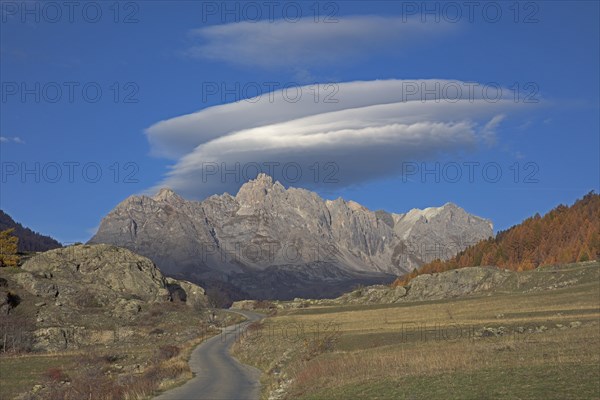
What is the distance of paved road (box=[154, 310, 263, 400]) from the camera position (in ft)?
110

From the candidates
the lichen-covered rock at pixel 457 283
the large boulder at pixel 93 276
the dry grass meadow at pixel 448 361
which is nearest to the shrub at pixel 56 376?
the dry grass meadow at pixel 448 361

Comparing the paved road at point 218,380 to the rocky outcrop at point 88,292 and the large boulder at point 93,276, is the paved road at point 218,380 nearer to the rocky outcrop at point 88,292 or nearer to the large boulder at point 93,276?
the rocky outcrop at point 88,292

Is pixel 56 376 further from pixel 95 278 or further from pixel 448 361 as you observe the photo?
pixel 95 278

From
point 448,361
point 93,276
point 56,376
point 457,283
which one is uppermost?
point 93,276

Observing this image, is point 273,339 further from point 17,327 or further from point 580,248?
point 580,248

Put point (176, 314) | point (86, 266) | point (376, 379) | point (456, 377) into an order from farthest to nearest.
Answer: point (86, 266) → point (176, 314) → point (376, 379) → point (456, 377)

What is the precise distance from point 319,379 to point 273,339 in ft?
113

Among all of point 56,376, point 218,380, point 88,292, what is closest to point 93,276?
point 88,292

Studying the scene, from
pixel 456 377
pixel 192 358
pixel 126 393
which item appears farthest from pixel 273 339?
pixel 456 377

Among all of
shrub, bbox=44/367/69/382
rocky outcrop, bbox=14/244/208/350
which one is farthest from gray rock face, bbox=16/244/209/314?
shrub, bbox=44/367/69/382

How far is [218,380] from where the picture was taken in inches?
1630

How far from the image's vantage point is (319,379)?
33781 mm

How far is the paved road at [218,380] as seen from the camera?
3341 cm

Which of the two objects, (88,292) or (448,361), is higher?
(88,292)
